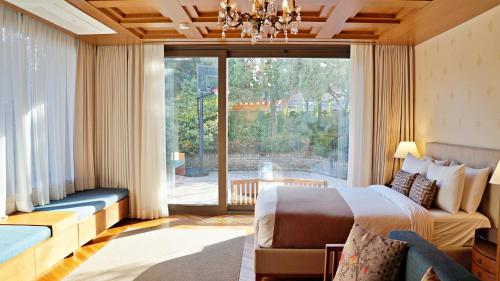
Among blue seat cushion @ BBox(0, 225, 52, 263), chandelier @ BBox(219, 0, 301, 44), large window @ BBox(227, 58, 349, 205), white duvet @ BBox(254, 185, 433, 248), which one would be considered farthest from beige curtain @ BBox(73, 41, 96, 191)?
chandelier @ BBox(219, 0, 301, 44)

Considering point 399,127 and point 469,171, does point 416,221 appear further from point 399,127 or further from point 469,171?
point 399,127

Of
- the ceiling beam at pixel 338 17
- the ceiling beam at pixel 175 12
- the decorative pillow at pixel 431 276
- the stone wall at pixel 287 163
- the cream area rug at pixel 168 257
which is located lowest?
the cream area rug at pixel 168 257

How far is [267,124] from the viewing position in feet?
17.1

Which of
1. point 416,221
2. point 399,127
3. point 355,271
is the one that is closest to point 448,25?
point 399,127

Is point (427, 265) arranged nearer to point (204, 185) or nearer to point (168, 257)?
point (168, 257)

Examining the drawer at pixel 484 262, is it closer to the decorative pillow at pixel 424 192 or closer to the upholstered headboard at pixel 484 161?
the upholstered headboard at pixel 484 161

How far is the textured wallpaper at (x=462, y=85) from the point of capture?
3.22 m

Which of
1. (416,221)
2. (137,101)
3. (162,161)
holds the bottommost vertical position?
(416,221)

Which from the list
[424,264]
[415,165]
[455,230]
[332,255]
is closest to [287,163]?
[415,165]

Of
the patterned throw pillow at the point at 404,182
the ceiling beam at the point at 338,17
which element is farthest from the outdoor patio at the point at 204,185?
the ceiling beam at the point at 338,17

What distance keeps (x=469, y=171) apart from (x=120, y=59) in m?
4.48

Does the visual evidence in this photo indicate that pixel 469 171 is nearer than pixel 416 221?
No

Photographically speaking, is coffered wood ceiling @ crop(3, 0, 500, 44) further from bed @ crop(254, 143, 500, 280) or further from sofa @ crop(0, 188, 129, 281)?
sofa @ crop(0, 188, 129, 281)

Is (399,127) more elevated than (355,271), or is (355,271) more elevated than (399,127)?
(399,127)
